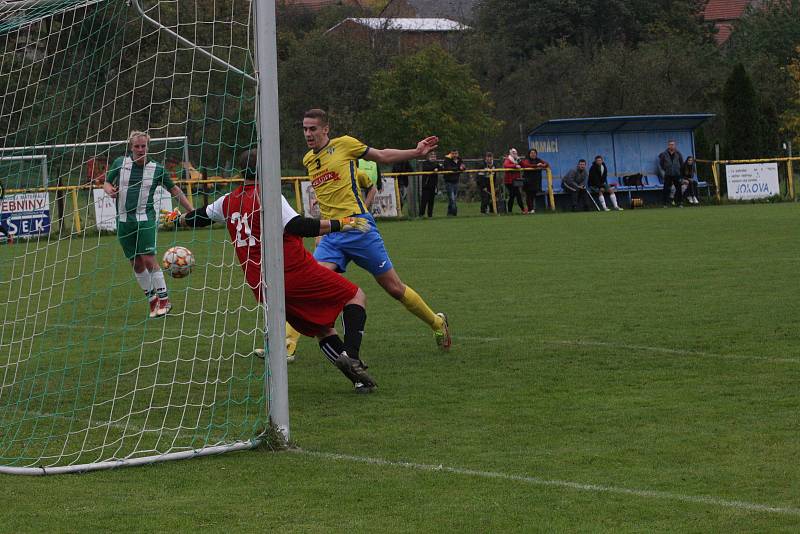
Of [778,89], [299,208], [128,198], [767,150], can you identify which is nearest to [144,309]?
[128,198]

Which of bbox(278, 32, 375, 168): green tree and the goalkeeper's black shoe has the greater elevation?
bbox(278, 32, 375, 168): green tree

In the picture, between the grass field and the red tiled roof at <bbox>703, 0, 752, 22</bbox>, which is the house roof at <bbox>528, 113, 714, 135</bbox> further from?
the red tiled roof at <bbox>703, 0, 752, 22</bbox>

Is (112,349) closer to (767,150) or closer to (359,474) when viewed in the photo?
(359,474)

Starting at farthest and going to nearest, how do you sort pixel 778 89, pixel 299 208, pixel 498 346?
pixel 778 89 < pixel 299 208 < pixel 498 346

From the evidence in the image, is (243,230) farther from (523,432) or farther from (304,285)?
(523,432)

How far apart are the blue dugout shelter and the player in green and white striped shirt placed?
20.7m

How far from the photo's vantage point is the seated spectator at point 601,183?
30234 millimetres

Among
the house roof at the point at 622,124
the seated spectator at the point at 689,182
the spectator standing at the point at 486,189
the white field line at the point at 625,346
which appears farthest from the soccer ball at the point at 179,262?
the seated spectator at the point at 689,182

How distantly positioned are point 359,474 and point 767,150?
33900 millimetres

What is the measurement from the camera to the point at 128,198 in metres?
10.9

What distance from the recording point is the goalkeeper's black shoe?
7.75 m

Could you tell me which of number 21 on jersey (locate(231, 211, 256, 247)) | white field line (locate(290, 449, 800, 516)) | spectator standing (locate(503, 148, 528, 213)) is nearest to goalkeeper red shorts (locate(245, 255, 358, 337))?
number 21 on jersey (locate(231, 211, 256, 247))

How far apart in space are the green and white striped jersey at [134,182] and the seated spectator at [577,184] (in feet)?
64.7

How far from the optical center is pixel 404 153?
8.52m
